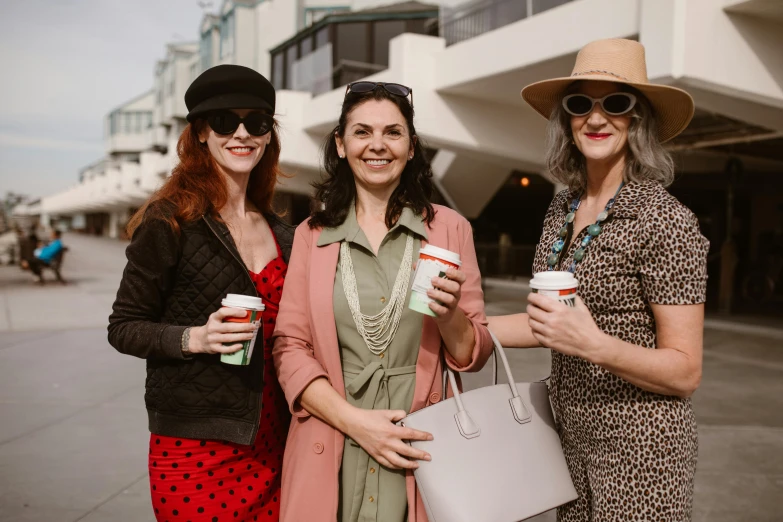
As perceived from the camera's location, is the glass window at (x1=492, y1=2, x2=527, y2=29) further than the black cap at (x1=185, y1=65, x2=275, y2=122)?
Yes

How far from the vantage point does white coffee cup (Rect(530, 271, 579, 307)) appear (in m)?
1.54

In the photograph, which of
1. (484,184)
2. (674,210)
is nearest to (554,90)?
(674,210)

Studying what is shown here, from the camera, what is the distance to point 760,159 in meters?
15.0

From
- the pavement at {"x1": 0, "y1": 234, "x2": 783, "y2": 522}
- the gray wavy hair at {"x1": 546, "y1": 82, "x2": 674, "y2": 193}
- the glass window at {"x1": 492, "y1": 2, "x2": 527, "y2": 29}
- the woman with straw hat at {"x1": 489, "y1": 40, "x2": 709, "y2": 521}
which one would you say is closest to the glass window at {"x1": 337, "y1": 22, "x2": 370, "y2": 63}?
the glass window at {"x1": 492, "y1": 2, "x2": 527, "y2": 29}

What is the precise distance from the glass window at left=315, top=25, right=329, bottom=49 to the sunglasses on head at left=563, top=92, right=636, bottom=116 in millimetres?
17973

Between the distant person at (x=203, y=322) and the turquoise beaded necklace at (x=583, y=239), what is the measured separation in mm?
974

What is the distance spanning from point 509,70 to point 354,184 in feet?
26.4

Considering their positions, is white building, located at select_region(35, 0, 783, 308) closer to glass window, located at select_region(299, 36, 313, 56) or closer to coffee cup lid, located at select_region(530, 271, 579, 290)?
glass window, located at select_region(299, 36, 313, 56)

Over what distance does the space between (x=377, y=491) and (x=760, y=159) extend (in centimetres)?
1621

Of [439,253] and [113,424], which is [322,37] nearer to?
[113,424]

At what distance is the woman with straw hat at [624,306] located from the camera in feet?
5.52

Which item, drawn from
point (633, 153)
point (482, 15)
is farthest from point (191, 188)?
point (482, 15)

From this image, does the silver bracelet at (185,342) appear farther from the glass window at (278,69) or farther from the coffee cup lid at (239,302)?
the glass window at (278,69)

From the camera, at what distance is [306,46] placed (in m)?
20.0
